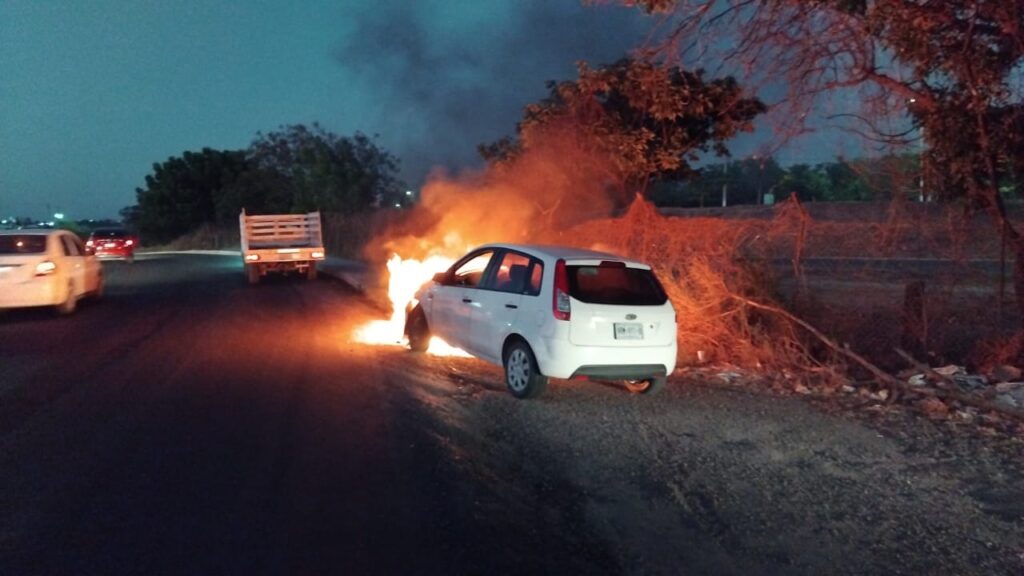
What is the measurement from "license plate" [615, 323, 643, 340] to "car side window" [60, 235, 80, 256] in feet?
43.6

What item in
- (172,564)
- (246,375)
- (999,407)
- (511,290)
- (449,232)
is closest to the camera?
(172,564)

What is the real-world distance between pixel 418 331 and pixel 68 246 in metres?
9.86

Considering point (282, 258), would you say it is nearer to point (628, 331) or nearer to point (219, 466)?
point (628, 331)

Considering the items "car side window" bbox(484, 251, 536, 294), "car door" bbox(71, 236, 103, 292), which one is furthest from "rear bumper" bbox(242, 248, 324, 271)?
"car side window" bbox(484, 251, 536, 294)

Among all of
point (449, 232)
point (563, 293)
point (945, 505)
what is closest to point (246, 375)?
point (563, 293)

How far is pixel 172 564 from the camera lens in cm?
544

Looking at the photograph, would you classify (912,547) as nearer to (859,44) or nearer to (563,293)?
(563,293)

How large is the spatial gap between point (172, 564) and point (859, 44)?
10186 mm

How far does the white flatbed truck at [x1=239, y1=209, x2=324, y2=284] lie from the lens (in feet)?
89.7

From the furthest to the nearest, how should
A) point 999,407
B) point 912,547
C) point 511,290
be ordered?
point 511,290, point 999,407, point 912,547

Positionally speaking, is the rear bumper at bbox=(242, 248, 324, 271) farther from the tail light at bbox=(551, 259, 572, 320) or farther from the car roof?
the tail light at bbox=(551, 259, 572, 320)

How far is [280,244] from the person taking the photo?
28.2m

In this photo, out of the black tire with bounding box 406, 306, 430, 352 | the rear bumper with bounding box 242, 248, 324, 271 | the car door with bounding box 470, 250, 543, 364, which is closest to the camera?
the car door with bounding box 470, 250, 543, 364

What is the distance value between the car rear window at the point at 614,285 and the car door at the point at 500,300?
0.42 metres
